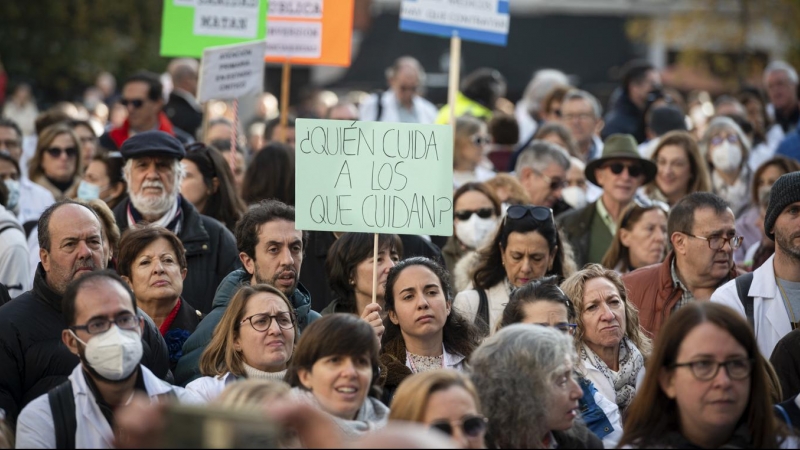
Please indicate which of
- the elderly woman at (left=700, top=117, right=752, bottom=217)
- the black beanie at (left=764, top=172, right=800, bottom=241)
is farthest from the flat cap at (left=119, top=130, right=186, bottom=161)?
the elderly woman at (left=700, top=117, right=752, bottom=217)

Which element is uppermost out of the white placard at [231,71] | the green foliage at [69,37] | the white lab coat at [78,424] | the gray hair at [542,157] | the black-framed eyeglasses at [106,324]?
the green foliage at [69,37]

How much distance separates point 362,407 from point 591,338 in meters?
1.82

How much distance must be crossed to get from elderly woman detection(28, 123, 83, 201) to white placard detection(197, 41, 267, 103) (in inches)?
51.6

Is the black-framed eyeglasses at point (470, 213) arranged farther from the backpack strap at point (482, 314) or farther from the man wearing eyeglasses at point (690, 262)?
the man wearing eyeglasses at point (690, 262)

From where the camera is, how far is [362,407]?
600cm

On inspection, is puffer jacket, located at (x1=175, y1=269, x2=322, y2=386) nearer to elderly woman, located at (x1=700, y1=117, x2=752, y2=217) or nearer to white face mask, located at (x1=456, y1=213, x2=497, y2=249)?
white face mask, located at (x1=456, y1=213, x2=497, y2=249)

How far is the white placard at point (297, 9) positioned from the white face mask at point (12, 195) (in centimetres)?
320

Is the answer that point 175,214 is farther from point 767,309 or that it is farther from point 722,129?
point 722,129

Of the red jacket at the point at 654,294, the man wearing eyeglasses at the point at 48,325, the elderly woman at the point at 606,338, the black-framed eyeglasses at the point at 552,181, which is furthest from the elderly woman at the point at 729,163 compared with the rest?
the man wearing eyeglasses at the point at 48,325

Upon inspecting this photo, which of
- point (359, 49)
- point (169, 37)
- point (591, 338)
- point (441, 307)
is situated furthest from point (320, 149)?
point (359, 49)

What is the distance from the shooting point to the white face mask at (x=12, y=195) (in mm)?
10133

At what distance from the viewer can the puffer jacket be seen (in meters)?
7.35

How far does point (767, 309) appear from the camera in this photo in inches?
297

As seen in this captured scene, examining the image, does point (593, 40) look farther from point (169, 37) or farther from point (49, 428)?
point (49, 428)
